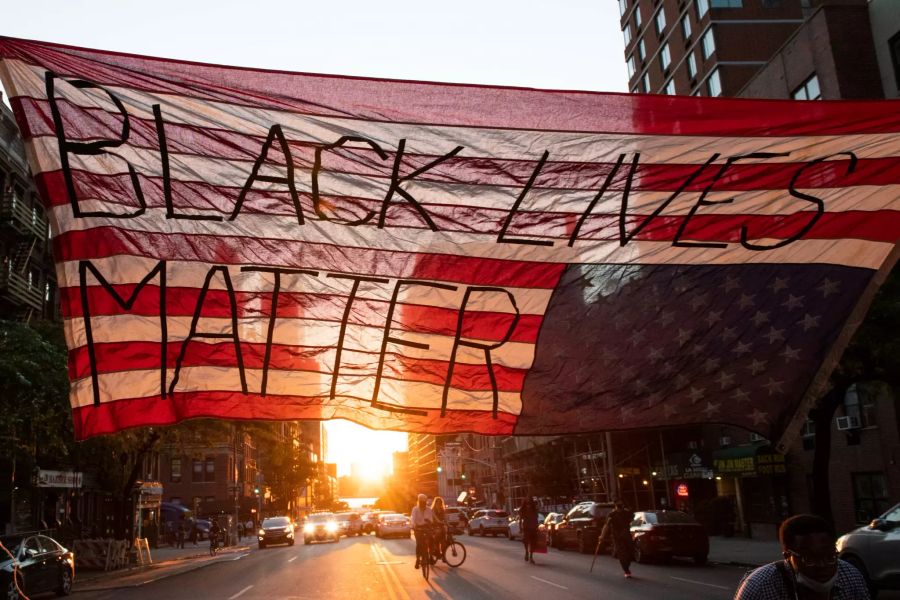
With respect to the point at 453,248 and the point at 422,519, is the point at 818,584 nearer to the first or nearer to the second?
the point at 453,248

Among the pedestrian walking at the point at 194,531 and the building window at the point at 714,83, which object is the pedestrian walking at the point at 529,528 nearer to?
the building window at the point at 714,83

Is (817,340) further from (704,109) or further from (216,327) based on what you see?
(216,327)

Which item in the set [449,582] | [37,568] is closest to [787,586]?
[449,582]

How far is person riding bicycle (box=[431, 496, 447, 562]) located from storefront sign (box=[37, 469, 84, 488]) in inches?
771

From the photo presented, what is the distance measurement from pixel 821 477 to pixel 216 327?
19207 millimetres

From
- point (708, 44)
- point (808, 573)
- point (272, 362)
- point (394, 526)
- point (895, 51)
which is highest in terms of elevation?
point (708, 44)

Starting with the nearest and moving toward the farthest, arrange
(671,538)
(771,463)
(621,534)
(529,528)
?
(621,534) → (671,538) → (529,528) → (771,463)

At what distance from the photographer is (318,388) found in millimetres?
4242

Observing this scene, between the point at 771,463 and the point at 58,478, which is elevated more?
the point at 58,478

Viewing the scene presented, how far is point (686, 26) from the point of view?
164 ft

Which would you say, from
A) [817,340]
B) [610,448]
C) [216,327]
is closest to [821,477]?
[817,340]

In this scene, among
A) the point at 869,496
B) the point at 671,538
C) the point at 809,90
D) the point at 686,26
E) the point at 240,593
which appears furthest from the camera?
the point at 686,26

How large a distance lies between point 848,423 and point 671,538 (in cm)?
1012

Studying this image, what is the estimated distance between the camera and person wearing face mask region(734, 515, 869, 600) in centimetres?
349
